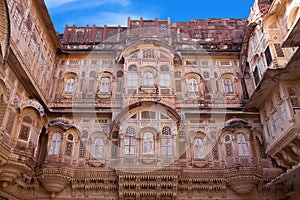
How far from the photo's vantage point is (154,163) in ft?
51.7

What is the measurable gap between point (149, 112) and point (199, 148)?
3.76 m

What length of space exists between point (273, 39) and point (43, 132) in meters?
14.4

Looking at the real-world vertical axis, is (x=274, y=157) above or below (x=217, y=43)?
below

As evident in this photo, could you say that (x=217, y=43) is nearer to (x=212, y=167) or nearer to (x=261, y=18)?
(x=261, y=18)

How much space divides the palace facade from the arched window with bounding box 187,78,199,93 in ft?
0.34

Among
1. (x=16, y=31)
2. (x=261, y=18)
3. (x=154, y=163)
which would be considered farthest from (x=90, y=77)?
(x=261, y=18)

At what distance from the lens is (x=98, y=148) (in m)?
17.2

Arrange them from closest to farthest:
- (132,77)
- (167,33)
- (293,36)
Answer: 1. (293,36)
2. (132,77)
3. (167,33)

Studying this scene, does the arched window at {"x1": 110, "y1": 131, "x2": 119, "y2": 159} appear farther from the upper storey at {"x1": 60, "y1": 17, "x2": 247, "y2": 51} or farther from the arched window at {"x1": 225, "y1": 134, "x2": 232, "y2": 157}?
the upper storey at {"x1": 60, "y1": 17, "x2": 247, "y2": 51}

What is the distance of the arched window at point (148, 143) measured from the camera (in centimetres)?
1640

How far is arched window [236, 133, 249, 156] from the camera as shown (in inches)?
646

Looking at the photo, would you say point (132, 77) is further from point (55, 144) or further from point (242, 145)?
point (242, 145)

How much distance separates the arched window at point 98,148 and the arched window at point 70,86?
13.8 ft

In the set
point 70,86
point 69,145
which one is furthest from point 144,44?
point 69,145
